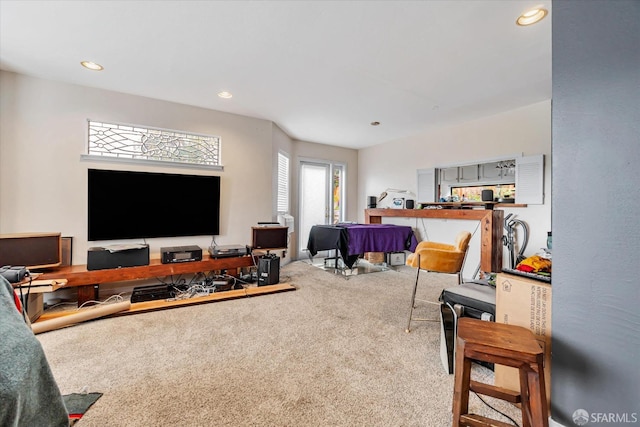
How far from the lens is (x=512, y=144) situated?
3633 millimetres

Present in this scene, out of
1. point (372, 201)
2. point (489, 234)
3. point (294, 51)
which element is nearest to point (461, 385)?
point (294, 51)

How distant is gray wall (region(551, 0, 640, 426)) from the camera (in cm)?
106

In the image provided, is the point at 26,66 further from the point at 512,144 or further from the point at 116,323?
the point at 512,144

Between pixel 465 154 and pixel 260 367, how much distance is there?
4146 mm

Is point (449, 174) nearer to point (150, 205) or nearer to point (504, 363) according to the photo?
point (504, 363)

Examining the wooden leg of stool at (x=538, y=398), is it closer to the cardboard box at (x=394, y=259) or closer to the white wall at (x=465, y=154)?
the white wall at (x=465, y=154)

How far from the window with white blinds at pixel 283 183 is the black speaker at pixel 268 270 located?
1415mm

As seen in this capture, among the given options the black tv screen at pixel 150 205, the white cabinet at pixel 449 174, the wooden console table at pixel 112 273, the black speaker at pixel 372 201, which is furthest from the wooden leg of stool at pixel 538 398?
the black speaker at pixel 372 201

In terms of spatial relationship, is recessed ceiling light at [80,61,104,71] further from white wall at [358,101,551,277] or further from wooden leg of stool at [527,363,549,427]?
white wall at [358,101,551,277]

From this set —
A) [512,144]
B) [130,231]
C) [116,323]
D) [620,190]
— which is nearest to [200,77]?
[130,231]

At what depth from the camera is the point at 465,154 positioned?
165 inches

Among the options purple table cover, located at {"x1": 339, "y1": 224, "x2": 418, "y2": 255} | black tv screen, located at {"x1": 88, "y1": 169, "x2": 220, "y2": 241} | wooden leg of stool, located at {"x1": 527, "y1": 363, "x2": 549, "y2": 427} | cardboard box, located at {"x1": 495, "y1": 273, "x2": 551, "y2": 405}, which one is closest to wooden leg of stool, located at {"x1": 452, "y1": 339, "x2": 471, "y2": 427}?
wooden leg of stool, located at {"x1": 527, "y1": 363, "x2": 549, "y2": 427}

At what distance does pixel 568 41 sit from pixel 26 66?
4.32m

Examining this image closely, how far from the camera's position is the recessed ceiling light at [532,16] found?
1781 mm
